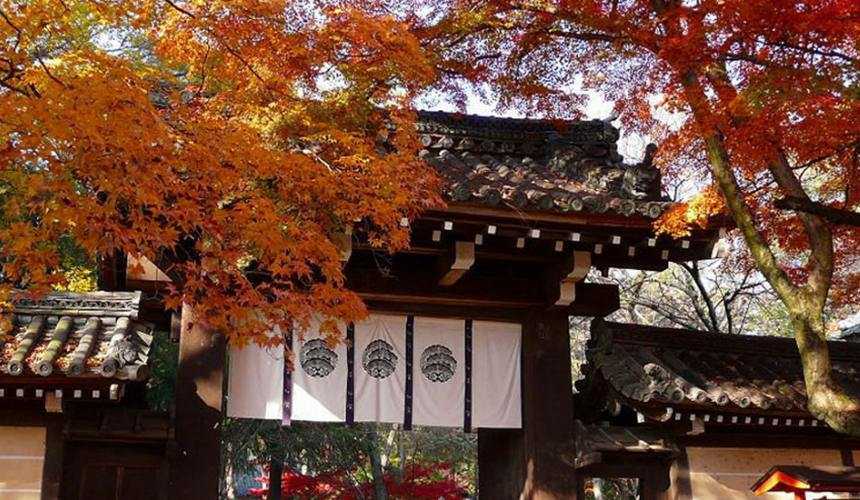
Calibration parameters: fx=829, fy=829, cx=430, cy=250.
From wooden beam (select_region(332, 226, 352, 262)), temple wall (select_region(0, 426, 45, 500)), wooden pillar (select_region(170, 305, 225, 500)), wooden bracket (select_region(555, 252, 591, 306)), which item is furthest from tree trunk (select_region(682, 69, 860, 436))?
temple wall (select_region(0, 426, 45, 500))

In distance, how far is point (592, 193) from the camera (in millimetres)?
7820

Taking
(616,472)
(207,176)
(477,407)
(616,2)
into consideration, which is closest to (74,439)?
(207,176)

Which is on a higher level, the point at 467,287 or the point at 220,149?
the point at 220,149

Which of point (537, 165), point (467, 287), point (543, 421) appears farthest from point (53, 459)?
point (537, 165)

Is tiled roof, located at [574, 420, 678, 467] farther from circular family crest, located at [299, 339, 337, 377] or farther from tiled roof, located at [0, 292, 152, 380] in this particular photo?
tiled roof, located at [0, 292, 152, 380]

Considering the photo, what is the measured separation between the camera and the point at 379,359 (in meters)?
8.17

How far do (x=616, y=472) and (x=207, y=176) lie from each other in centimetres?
513

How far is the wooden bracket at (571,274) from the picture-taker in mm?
8031

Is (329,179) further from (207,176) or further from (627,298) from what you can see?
(627,298)

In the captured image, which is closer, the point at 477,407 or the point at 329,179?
the point at 329,179

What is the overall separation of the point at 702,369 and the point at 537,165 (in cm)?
273

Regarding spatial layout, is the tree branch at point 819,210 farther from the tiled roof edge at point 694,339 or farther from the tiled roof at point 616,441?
the tiled roof at point 616,441

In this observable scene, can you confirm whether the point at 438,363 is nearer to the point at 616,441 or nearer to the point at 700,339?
the point at 616,441

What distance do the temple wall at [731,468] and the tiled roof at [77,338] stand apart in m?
5.40
